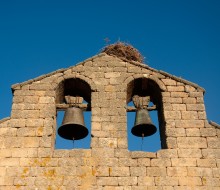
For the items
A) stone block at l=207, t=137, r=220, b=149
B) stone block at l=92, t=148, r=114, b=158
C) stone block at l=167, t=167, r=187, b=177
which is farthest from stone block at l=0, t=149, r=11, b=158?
stone block at l=207, t=137, r=220, b=149

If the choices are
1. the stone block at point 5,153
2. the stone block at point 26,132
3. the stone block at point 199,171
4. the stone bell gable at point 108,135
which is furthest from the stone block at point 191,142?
the stone block at point 5,153

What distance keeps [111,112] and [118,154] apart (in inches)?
34.2

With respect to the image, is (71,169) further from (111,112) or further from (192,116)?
(192,116)

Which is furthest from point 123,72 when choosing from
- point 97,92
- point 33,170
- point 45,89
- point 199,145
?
point 33,170

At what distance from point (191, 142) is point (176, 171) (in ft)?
2.10

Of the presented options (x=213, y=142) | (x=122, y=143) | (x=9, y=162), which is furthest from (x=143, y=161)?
(x=9, y=162)

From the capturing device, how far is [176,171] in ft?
23.0

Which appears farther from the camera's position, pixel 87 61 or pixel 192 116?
pixel 87 61

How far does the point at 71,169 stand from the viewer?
6.97m

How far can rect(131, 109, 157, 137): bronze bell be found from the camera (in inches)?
304

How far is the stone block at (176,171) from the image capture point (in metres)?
6.96

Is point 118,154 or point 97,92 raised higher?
point 97,92

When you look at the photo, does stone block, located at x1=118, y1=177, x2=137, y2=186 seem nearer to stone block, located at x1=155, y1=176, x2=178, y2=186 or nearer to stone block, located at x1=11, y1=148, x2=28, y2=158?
stone block, located at x1=155, y1=176, x2=178, y2=186

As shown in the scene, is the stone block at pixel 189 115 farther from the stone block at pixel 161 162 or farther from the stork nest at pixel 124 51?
the stork nest at pixel 124 51
